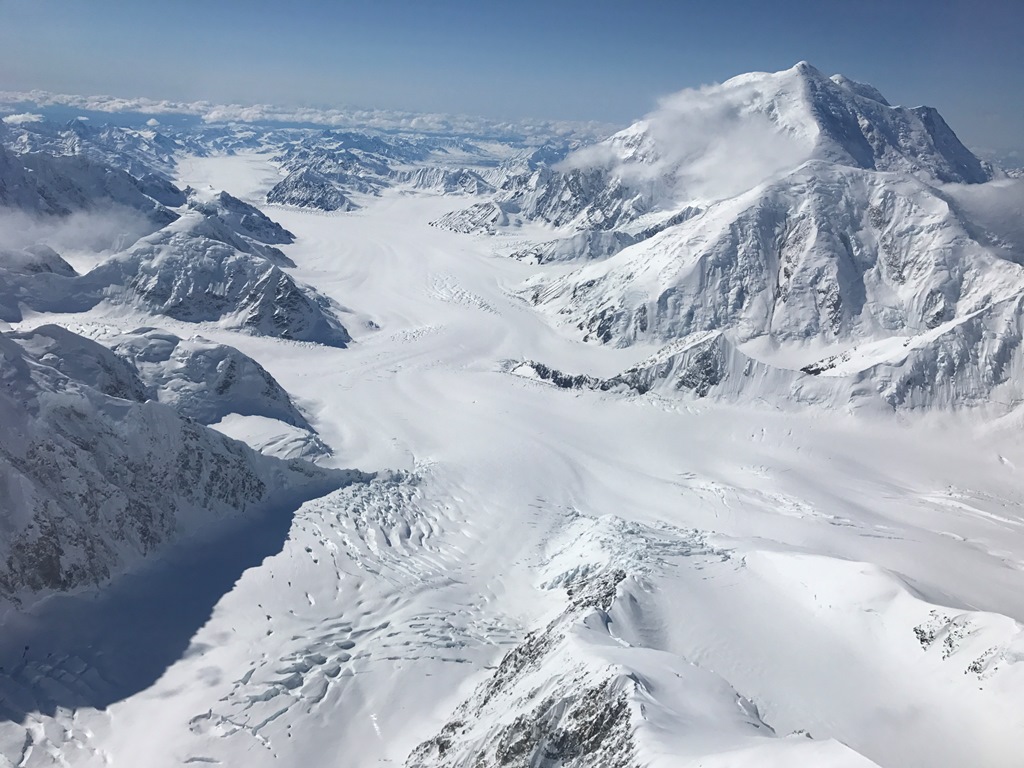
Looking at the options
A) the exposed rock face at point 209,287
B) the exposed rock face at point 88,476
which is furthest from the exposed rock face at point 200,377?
the exposed rock face at point 209,287

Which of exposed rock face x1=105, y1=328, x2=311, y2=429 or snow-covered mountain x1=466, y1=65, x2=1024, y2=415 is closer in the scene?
exposed rock face x1=105, y1=328, x2=311, y2=429

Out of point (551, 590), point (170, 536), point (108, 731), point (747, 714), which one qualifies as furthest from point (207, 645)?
point (747, 714)

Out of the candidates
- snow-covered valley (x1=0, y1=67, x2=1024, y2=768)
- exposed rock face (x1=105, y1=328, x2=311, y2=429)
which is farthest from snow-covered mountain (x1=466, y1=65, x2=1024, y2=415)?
exposed rock face (x1=105, y1=328, x2=311, y2=429)

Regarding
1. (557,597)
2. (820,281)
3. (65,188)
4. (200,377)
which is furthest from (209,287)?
(820,281)

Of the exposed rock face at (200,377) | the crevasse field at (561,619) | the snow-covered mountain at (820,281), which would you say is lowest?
the crevasse field at (561,619)

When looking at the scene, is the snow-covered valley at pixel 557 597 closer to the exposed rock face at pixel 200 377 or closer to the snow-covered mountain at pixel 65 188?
the exposed rock face at pixel 200 377

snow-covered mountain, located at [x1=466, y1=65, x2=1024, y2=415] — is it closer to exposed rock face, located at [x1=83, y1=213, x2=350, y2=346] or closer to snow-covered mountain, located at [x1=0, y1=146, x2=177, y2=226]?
exposed rock face, located at [x1=83, y1=213, x2=350, y2=346]

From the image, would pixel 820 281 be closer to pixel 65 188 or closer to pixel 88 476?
pixel 88 476

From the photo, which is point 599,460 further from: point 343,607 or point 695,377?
point 343,607

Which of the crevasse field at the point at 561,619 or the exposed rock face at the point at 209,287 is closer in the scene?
the crevasse field at the point at 561,619

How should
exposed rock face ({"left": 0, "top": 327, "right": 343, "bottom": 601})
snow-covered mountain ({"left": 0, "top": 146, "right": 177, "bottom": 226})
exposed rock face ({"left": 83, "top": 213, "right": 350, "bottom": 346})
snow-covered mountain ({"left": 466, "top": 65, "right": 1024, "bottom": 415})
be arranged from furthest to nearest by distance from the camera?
snow-covered mountain ({"left": 0, "top": 146, "right": 177, "bottom": 226})
exposed rock face ({"left": 83, "top": 213, "right": 350, "bottom": 346})
snow-covered mountain ({"left": 466, "top": 65, "right": 1024, "bottom": 415})
exposed rock face ({"left": 0, "top": 327, "right": 343, "bottom": 601})
